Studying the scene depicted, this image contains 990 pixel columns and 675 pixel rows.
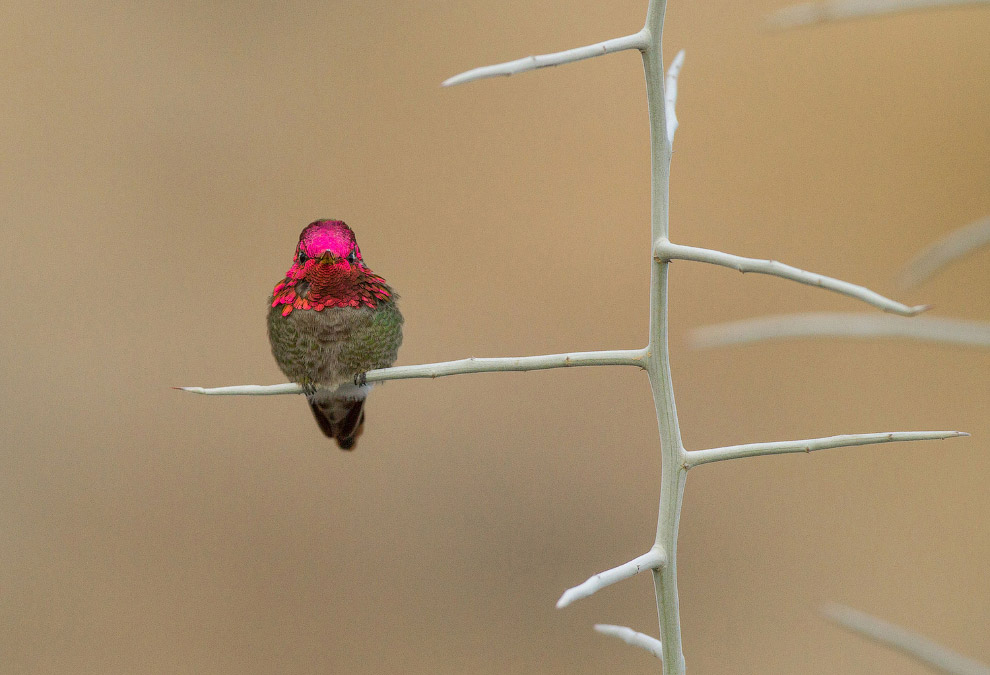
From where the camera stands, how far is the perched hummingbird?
1.94ft

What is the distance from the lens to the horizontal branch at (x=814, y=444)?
0.82 feet

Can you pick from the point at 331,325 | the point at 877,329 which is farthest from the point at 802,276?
the point at 331,325

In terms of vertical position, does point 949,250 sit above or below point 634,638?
above

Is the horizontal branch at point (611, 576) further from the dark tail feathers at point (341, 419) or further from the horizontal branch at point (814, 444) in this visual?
the dark tail feathers at point (341, 419)

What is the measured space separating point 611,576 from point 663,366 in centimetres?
7

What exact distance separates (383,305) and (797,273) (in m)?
0.43

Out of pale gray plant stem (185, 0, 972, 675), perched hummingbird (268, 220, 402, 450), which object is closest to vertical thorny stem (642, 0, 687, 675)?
pale gray plant stem (185, 0, 972, 675)

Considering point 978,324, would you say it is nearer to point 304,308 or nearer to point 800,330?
point 800,330

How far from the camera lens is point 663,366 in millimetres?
281

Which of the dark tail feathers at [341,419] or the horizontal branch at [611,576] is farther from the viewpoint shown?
the dark tail feathers at [341,419]

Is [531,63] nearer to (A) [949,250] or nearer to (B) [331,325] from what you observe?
(A) [949,250]

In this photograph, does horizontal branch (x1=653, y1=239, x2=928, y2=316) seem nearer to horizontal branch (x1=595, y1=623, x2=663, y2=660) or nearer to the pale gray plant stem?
the pale gray plant stem

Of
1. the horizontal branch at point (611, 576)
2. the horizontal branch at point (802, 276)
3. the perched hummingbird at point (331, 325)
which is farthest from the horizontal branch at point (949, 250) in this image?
the perched hummingbird at point (331, 325)

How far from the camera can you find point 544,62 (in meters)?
0.24
